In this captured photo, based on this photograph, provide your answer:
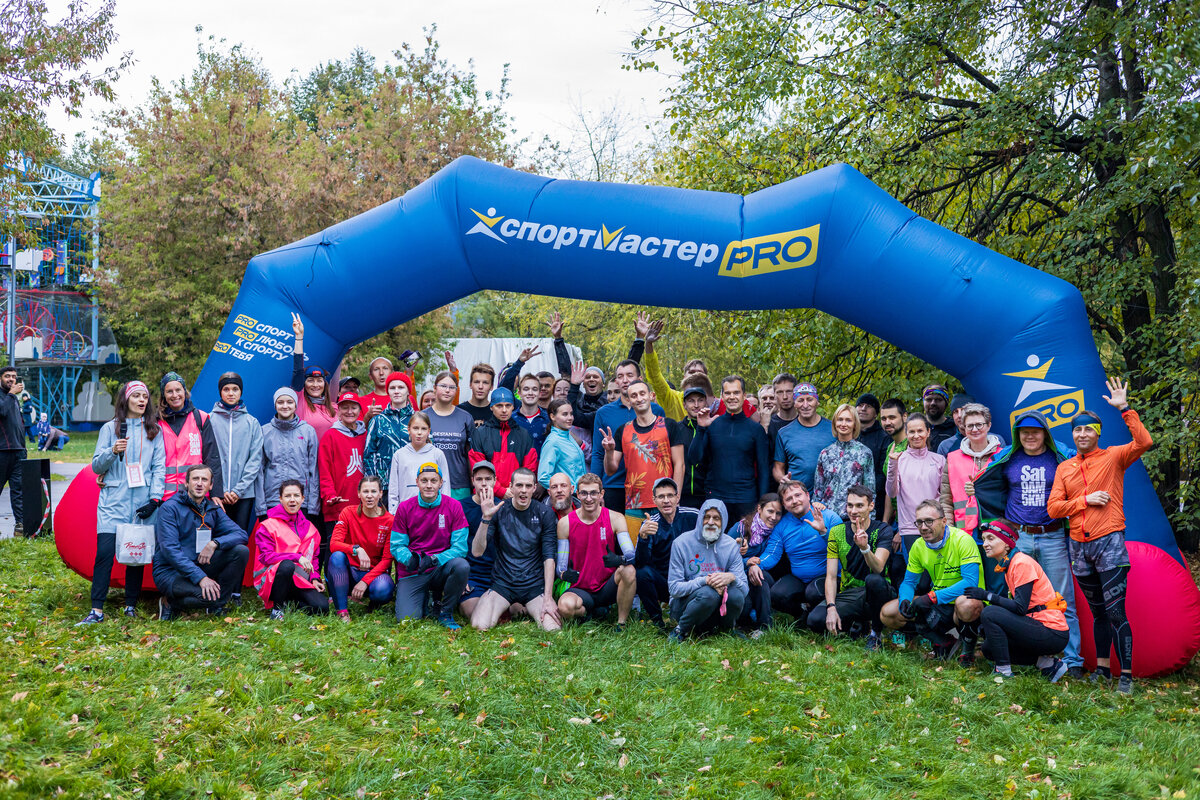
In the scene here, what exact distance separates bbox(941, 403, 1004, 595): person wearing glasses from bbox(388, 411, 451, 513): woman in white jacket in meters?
3.98

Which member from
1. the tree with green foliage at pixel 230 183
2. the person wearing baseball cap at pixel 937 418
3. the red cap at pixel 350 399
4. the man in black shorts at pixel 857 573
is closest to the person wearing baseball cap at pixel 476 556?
the red cap at pixel 350 399

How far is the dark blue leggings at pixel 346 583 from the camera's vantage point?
24.0 ft

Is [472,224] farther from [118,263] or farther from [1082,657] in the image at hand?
[118,263]

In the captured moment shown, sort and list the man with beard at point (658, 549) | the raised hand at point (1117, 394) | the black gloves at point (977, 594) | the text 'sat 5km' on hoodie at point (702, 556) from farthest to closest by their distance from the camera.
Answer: the man with beard at point (658, 549) → the text 'sat 5km' on hoodie at point (702, 556) → the black gloves at point (977, 594) → the raised hand at point (1117, 394)

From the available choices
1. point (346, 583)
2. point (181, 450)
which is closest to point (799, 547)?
point (346, 583)

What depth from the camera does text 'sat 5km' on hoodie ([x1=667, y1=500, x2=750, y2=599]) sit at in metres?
7.03

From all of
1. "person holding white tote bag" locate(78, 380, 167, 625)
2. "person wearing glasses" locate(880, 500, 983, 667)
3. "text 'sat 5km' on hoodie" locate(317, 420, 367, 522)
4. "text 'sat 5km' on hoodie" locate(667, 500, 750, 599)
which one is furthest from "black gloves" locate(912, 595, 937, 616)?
"person holding white tote bag" locate(78, 380, 167, 625)

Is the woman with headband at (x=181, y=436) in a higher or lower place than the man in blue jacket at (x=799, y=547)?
higher

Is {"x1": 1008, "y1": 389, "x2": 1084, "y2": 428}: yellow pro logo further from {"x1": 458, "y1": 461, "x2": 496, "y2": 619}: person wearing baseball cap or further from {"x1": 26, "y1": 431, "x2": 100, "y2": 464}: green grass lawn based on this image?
{"x1": 26, "y1": 431, "x2": 100, "y2": 464}: green grass lawn

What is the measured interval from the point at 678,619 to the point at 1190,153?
5.61 metres

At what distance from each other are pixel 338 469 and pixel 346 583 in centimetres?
104

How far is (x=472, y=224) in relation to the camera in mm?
7625

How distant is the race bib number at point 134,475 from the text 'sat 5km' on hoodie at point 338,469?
4.59 ft

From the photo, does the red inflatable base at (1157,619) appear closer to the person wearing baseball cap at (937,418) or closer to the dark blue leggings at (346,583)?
the person wearing baseball cap at (937,418)
